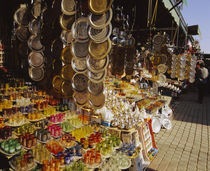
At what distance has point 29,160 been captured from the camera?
6.89 feet

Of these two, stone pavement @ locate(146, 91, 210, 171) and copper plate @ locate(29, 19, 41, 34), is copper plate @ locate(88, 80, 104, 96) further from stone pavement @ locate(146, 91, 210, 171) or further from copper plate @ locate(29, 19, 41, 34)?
stone pavement @ locate(146, 91, 210, 171)

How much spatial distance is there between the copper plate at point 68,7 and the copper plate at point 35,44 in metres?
0.90

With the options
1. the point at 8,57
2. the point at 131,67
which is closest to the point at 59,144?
the point at 131,67

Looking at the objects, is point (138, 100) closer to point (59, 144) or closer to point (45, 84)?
point (45, 84)

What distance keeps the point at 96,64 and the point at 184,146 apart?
325 cm

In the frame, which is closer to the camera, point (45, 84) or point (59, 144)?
point (59, 144)

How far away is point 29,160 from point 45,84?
1824mm

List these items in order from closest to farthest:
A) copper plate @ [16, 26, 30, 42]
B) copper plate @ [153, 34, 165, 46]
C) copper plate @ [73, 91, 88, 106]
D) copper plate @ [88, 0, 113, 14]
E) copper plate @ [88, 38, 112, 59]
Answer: copper plate @ [88, 0, 113, 14] < copper plate @ [88, 38, 112, 59] < copper plate @ [73, 91, 88, 106] < copper plate @ [16, 26, 30, 42] < copper plate @ [153, 34, 165, 46]

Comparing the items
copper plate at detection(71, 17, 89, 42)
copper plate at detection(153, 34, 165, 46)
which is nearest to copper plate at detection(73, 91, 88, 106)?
copper plate at detection(71, 17, 89, 42)

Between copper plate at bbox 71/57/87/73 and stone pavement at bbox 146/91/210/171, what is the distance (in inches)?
88.5

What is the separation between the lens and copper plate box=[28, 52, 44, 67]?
315cm

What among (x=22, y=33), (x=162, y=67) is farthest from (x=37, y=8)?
(x=162, y=67)

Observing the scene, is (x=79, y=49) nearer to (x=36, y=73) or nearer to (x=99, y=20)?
(x=99, y=20)

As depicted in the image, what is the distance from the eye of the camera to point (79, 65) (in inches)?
93.1
